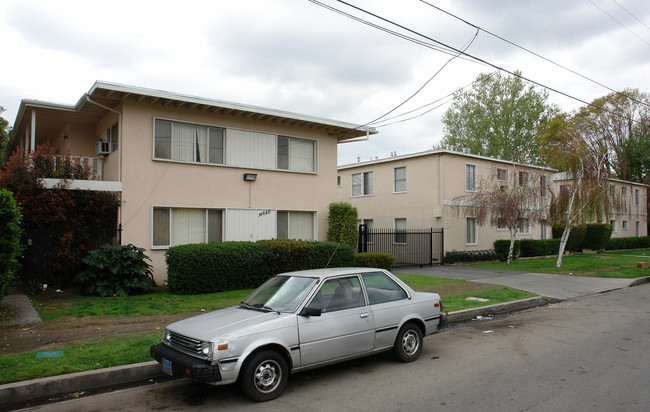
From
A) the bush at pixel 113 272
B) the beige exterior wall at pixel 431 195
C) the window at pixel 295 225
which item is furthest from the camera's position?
the beige exterior wall at pixel 431 195

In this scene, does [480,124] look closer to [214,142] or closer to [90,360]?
[214,142]

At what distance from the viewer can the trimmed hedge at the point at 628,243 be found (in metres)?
35.0

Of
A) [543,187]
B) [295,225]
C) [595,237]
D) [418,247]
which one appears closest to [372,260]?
[295,225]

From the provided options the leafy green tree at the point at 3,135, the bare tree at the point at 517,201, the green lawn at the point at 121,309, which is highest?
the leafy green tree at the point at 3,135

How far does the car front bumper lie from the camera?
485 cm

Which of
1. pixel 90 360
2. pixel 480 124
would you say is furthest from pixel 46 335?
pixel 480 124

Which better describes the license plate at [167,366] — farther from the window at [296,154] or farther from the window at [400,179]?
the window at [400,179]

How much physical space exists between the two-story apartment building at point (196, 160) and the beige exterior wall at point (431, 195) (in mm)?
6671

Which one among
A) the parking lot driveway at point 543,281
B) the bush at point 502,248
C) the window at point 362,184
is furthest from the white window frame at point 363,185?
the parking lot driveway at point 543,281

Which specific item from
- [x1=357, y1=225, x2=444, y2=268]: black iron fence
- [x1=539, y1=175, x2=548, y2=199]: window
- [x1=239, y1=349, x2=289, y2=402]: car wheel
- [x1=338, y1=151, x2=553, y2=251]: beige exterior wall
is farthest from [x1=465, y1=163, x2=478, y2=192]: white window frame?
[x1=239, y1=349, x2=289, y2=402]: car wheel

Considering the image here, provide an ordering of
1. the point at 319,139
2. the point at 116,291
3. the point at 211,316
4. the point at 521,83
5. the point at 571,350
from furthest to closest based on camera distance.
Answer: the point at 521,83 < the point at 319,139 < the point at 116,291 < the point at 571,350 < the point at 211,316

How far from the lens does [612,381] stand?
5551mm

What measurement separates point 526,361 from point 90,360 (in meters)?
6.05

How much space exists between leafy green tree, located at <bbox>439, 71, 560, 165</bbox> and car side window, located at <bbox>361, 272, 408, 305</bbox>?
38.6 metres
